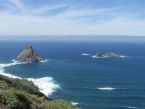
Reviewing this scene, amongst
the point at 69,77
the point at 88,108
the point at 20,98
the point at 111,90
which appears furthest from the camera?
the point at 69,77

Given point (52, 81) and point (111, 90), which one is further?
point (52, 81)

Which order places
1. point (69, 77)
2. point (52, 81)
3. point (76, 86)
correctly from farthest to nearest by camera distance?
point (69, 77) → point (52, 81) → point (76, 86)

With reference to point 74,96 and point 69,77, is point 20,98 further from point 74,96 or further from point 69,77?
point 69,77

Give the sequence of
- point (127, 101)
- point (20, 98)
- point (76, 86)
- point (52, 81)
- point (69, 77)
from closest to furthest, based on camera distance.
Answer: point (20, 98) → point (127, 101) → point (76, 86) → point (52, 81) → point (69, 77)

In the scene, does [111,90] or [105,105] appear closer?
[105,105]

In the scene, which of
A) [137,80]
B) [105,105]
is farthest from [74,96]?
[137,80]

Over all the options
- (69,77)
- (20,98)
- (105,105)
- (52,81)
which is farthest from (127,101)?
(20,98)

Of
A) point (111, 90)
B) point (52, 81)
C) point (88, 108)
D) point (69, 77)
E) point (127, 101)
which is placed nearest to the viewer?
point (88, 108)

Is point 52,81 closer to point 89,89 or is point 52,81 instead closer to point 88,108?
point 89,89

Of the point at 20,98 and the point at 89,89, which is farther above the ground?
the point at 20,98
